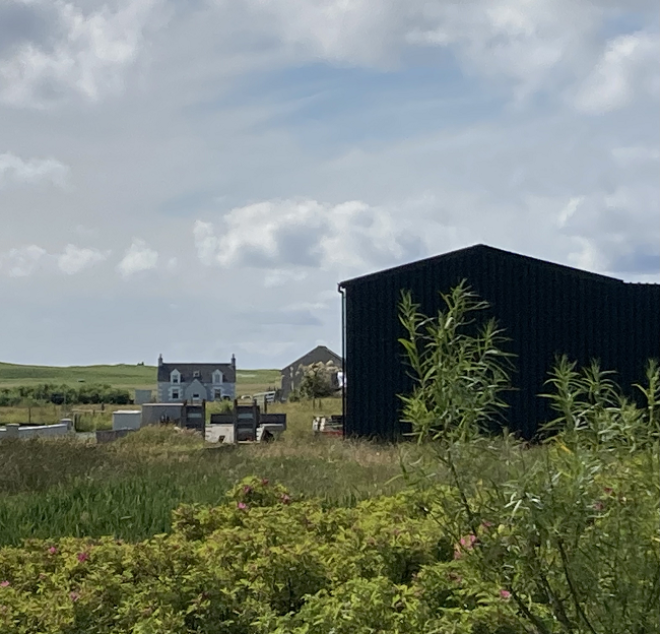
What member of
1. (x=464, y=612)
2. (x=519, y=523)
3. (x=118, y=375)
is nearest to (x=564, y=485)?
(x=519, y=523)

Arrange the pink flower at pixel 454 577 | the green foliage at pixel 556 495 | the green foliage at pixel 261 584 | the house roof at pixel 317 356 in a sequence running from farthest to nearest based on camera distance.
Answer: the house roof at pixel 317 356 < the pink flower at pixel 454 577 < the green foliage at pixel 261 584 < the green foliage at pixel 556 495

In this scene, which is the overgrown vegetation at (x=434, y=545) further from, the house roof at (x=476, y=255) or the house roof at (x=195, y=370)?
the house roof at (x=195, y=370)

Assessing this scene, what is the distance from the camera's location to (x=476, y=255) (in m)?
17.7

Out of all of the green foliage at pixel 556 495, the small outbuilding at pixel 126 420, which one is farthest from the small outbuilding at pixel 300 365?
the green foliage at pixel 556 495

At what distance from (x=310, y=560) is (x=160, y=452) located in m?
8.71

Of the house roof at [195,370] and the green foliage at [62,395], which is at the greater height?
the house roof at [195,370]

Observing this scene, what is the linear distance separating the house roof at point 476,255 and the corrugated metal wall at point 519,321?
20 mm

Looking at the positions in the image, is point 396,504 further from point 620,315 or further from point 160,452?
point 620,315

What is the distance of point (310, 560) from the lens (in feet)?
12.8

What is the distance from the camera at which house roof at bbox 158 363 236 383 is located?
48625mm

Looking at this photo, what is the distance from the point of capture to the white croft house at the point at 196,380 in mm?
48219

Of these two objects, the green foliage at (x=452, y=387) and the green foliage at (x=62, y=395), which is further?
the green foliage at (x=62, y=395)

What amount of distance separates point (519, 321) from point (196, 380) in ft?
108

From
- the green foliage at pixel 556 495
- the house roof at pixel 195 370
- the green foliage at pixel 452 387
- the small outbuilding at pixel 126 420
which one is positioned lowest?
the small outbuilding at pixel 126 420
